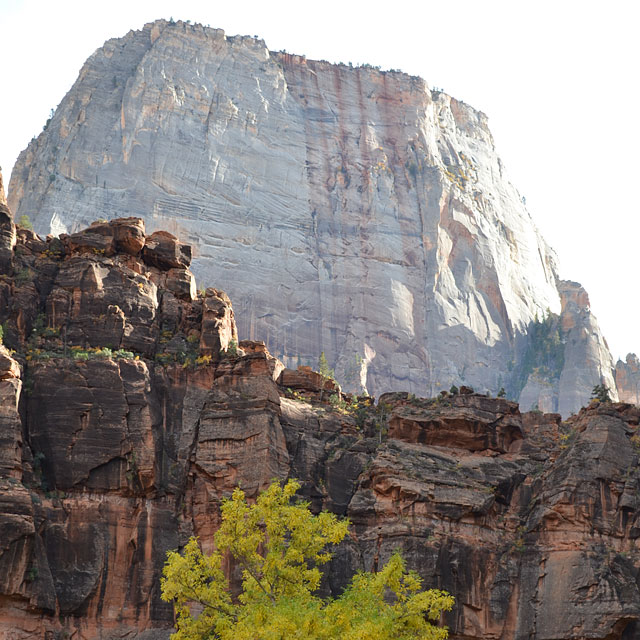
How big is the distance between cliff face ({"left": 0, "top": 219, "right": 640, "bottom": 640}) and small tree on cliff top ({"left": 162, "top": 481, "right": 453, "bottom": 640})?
441 inches

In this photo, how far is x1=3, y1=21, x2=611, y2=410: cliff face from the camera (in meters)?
166

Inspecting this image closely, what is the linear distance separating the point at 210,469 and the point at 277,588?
17.4 m

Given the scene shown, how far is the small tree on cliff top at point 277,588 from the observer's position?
192 feet

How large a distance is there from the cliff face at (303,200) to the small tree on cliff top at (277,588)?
93.5 metres

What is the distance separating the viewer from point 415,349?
17038cm

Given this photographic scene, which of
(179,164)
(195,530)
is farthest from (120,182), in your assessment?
(195,530)

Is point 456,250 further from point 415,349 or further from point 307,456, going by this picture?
A: point 307,456

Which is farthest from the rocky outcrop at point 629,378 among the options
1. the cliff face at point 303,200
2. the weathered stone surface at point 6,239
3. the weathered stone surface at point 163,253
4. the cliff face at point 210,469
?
the weathered stone surface at point 6,239

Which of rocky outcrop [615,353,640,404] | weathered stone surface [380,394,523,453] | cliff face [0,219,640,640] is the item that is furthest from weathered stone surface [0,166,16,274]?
rocky outcrop [615,353,640,404]

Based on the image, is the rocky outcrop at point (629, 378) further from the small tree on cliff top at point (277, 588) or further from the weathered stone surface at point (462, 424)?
the small tree on cliff top at point (277, 588)

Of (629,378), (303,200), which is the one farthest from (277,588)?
(303,200)

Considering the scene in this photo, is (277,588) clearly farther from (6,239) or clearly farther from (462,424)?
(6,239)

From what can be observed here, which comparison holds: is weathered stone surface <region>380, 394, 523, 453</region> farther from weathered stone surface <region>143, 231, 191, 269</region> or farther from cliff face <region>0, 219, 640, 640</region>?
weathered stone surface <region>143, 231, 191, 269</region>

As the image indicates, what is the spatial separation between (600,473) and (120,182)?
105 meters
